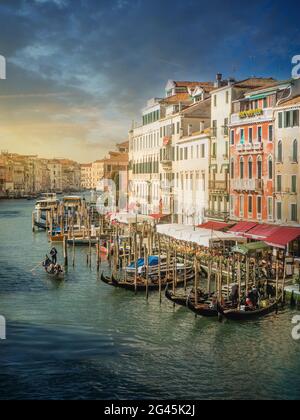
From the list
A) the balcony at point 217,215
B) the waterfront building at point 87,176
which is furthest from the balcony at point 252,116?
the waterfront building at point 87,176

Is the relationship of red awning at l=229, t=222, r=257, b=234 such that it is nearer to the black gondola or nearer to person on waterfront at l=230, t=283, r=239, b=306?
the black gondola

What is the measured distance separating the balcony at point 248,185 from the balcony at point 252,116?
3.03 feet

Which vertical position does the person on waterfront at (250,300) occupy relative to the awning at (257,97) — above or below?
below

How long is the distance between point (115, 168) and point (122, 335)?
882 inches

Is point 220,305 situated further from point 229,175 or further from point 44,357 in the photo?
point 229,175

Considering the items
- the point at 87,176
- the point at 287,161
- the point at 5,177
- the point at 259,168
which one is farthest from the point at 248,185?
the point at 87,176

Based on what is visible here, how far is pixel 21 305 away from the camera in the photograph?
8109mm

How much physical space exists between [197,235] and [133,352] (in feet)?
14.4

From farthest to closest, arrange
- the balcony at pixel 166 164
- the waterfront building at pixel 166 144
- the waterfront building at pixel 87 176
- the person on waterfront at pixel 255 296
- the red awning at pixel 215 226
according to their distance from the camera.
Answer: the waterfront building at pixel 87 176, the balcony at pixel 166 164, the waterfront building at pixel 166 144, the red awning at pixel 215 226, the person on waterfront at pixel 255 296

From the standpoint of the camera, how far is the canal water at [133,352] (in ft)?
16.9

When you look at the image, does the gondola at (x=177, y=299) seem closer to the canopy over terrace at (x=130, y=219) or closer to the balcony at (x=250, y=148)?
the balcony at (x=250, y=148)

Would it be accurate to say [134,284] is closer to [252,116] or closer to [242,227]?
[242,227]

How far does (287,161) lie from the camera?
31.9 feet
